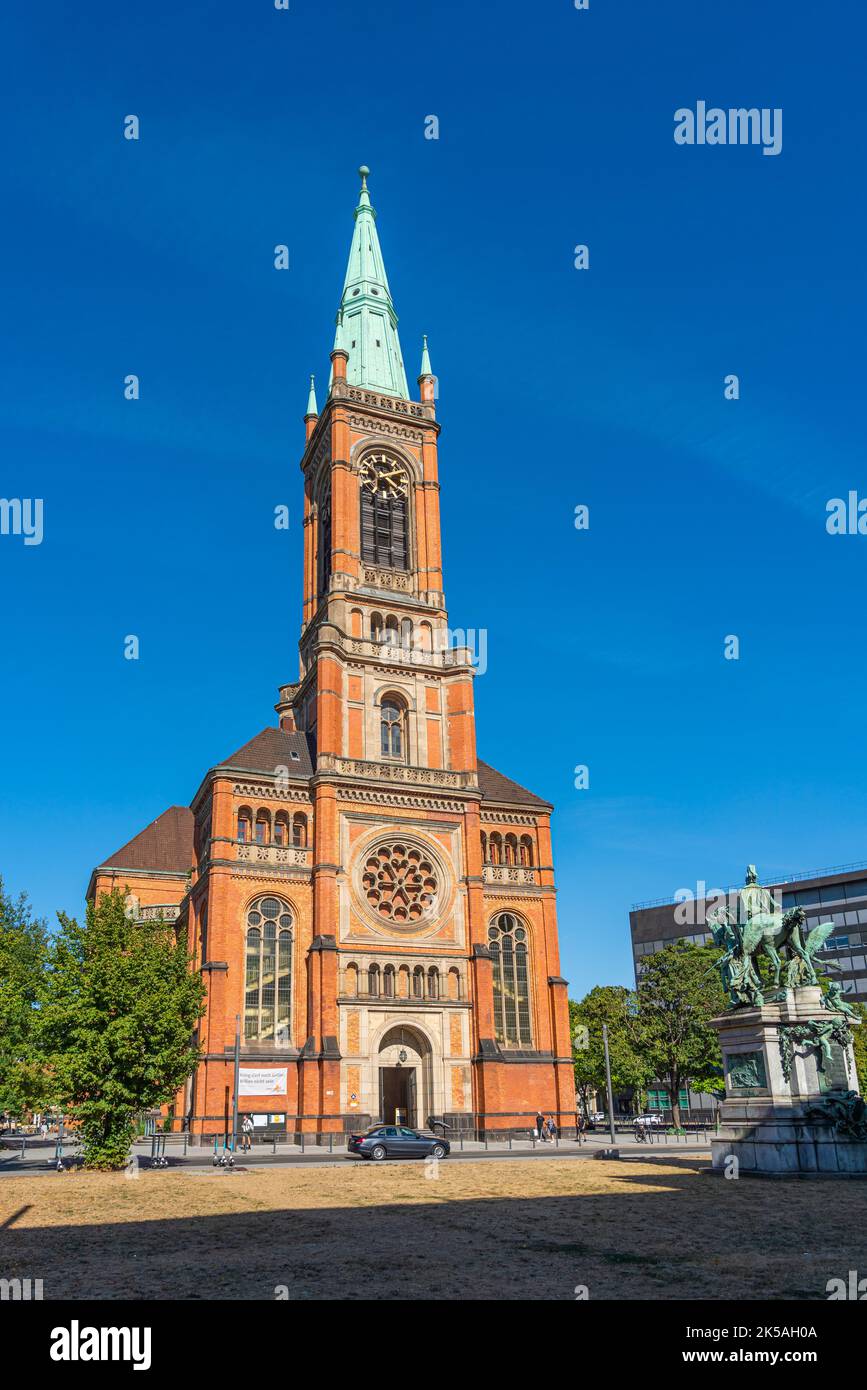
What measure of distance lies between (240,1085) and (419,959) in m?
10.8

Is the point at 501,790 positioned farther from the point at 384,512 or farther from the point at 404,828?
the point at 384,512

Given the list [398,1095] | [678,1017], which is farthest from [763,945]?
[678,1017]

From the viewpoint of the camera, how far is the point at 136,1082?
31094 millimetres

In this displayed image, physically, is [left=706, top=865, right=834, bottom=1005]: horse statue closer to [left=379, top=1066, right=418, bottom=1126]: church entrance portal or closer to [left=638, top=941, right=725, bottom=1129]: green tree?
[left=379, top=1066, right=418, bottom=1126]: church entrance portal

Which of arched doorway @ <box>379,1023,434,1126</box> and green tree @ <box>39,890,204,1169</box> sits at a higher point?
green tree @ <box>39,890,204,1169</box>

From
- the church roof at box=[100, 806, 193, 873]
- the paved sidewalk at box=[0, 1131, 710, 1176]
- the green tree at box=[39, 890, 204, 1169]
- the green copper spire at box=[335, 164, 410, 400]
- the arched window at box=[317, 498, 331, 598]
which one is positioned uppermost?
the green copper spire at box=[335, 164, 410, 400]

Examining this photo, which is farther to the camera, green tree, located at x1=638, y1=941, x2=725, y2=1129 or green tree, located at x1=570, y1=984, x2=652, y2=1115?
green tree, located at x1=570, y1=984, x2=652, y2=1115

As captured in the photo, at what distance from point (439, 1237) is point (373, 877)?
3741cm

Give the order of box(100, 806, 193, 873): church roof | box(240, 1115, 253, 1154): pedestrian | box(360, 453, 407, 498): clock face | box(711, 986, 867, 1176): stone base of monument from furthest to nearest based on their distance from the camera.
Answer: box(100, 806, 193, 873): church roof < box(360, 453, 407, 498): clock face < box(240, 1115, 253, 1154): pedestrian < box(711, 986, 867, 1176): stone base of monument

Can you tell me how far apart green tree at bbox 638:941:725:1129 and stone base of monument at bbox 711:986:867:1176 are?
107 feet

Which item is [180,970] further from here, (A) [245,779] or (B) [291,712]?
(B) [291,712]

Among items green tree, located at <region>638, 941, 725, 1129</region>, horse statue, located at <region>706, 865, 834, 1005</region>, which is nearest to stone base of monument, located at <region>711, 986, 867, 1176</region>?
horse statue, located at <region>706, 865, 834, 1005</region>

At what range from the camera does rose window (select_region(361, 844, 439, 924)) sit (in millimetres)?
52719
